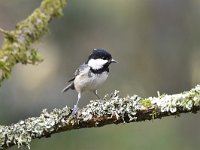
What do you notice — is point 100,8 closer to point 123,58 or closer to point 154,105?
point 123,58

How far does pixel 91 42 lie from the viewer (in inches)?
437

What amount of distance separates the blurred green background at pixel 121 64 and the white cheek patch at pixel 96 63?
1.36m

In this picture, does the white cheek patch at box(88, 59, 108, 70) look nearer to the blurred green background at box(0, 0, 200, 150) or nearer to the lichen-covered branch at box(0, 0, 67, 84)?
the lichen-covered branch at box(0, 0, 67, 84)

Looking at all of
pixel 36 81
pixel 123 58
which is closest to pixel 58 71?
pixel 36 81

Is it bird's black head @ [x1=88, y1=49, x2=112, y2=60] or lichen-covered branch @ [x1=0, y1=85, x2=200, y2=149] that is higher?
bird's black head @ [x1=88, y1=49, x2=112, y2=60]

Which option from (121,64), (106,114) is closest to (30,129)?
(106,114)

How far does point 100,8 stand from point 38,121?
793 centimetres

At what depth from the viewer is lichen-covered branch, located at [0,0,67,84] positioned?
3898mm

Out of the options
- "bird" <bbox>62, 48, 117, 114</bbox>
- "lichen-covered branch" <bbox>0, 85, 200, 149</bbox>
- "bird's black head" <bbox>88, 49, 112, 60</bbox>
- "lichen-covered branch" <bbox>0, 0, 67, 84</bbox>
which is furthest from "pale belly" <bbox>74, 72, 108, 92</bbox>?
"lichen-covered branch" <bbox>0, 85, 200, 149</bbox>

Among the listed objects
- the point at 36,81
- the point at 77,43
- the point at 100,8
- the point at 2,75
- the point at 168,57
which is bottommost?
the point at 2,75

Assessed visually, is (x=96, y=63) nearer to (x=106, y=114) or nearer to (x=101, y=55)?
(x=101, y=55)

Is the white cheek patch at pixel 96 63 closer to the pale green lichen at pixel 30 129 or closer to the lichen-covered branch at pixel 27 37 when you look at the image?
the lichen-covered branch at pixel 27 37

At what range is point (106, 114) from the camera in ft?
9.86

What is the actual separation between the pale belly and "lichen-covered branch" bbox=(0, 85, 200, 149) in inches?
37.5
